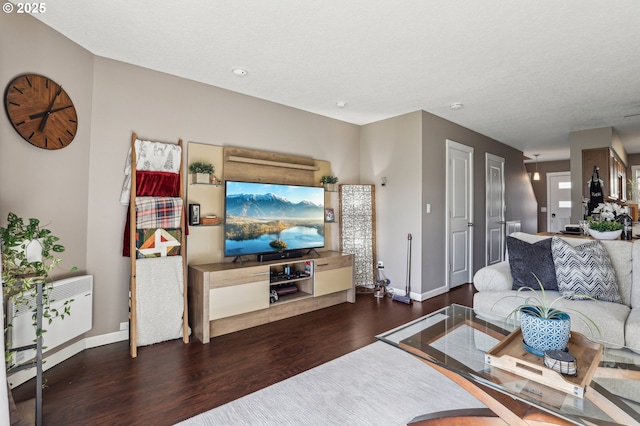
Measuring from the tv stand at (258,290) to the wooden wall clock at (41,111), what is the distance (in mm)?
1511

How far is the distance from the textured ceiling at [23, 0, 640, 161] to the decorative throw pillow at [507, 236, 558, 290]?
5.38 ft

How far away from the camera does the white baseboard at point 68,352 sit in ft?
6.97

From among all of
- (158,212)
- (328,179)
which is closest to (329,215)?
(328,179)

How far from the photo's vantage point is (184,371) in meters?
2.37

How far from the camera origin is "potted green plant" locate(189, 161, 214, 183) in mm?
3176

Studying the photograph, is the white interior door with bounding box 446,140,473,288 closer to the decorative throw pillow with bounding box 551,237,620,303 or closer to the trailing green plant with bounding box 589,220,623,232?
the trailing green plant with bounding box 589,220,623,232

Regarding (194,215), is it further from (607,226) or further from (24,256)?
(607,226)

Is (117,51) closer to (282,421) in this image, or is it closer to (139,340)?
(139,340)

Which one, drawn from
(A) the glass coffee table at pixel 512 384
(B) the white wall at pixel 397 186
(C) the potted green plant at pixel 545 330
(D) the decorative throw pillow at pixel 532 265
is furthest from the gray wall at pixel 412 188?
(C) the potted green plant at pixel 545 330

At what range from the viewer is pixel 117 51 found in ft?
8.73

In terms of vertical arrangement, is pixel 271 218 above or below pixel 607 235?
above

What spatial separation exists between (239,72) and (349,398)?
2869 millimetres

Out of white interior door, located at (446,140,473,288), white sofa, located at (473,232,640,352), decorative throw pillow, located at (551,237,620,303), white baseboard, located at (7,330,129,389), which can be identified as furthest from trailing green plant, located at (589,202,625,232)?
white baseboard, located at (7,330,129,389)

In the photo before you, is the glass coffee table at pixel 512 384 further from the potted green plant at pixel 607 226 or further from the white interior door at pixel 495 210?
the white interior door at pixel 495 210
